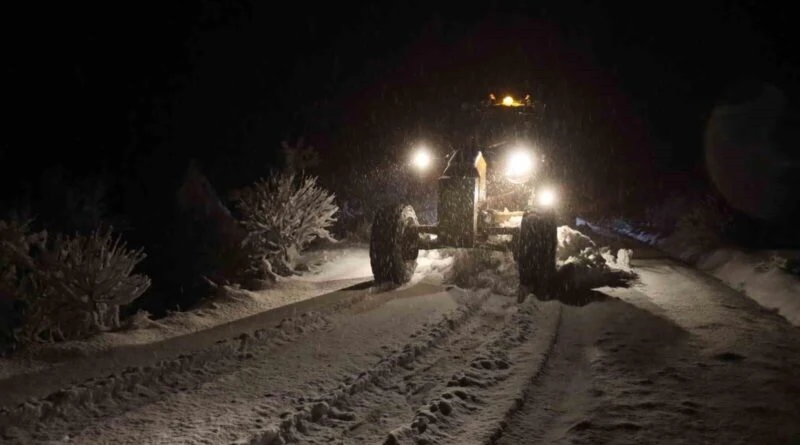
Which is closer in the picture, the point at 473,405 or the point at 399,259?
the point at 473,405

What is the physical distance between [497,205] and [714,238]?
20.6 ft

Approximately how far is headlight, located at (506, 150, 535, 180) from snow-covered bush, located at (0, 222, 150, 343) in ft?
21.2

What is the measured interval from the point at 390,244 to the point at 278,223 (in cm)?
278

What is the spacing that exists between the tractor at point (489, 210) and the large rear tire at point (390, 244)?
2 centimetres

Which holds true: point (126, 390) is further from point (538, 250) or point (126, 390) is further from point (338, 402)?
point (538, 250)

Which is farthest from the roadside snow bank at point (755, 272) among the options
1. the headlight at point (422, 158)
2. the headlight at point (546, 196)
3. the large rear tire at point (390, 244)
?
the headlight at point (422, 158)

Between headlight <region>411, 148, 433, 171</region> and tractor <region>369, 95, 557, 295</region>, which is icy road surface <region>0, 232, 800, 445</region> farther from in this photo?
headlight <region>411, 148, 433, 171</region>

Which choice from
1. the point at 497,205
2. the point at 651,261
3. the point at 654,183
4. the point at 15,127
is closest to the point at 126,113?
the point at 15,127

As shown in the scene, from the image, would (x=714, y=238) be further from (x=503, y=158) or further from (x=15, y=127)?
(x=15, y=127)

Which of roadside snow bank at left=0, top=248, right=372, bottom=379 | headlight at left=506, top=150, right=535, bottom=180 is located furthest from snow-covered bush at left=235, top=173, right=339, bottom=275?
headlight at left=506, top=150, right=535, bottom=180

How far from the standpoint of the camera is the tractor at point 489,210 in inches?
337

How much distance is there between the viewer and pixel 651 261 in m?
12.2

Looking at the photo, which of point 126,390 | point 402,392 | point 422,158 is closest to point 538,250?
point 422,158

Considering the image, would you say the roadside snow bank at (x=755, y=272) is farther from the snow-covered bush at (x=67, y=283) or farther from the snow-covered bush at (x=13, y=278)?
the snow-covered bush at (x=13, y=278)
